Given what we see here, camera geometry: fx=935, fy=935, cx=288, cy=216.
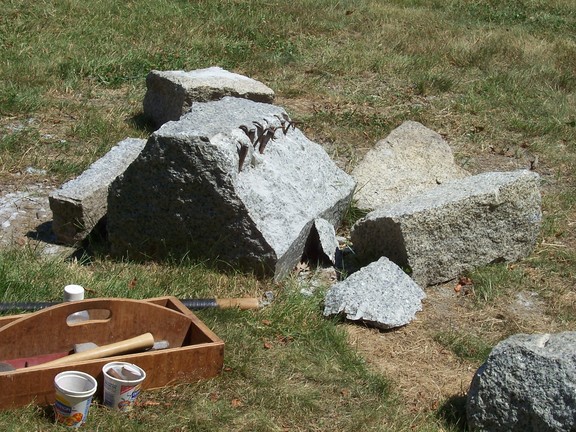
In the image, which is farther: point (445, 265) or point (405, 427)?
point (445, 265)

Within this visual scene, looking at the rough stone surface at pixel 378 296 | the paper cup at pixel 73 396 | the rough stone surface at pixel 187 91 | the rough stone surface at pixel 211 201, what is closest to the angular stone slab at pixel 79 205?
the rough stone surface at pixel 211 201

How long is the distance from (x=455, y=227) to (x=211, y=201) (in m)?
1.57

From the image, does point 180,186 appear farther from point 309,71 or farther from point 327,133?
point 309,71

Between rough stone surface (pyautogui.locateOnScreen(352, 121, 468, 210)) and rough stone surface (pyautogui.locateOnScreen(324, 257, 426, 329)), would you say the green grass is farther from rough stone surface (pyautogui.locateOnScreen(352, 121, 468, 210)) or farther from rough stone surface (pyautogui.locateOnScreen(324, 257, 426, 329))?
rough stone surface (pyautogui.locateOnScreen(352, 121, 468, 210))

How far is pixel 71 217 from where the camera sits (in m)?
5.92

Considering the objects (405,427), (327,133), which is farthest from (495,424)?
(327,133)

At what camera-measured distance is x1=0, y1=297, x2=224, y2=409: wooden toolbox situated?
12.9ft

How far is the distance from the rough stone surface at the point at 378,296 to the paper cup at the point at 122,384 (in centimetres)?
151

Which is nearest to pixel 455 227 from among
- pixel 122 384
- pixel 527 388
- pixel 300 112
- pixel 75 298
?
pixel 527 388

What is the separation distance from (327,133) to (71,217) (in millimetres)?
3245

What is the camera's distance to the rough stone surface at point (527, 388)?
12.9 feet

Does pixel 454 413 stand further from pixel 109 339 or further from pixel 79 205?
pixel 79 205

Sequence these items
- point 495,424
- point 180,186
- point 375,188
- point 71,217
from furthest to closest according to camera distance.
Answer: point 375,188 → point 71,217 → point 180,186 → point 495,424

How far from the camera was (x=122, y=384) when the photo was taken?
13.0ft
